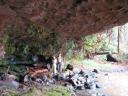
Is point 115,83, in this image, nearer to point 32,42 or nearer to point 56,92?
point 56,92

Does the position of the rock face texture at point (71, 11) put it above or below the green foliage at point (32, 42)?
above

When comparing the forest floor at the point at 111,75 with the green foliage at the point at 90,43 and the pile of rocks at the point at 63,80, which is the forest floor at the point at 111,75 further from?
the green foliage at the point at 90,43

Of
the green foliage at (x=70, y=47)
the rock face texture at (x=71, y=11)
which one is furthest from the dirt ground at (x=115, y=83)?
the rock face texture at (x=71, y=11)

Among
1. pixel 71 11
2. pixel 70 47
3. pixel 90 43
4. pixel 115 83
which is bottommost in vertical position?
pixel 115 83

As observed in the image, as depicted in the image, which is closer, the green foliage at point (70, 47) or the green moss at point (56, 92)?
the green moss at point (56, 92)

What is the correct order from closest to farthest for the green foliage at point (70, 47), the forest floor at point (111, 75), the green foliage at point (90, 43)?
the forest floor at point (111, 75), the green foliage at point (70, 47), the green foliage at point (90, 43)

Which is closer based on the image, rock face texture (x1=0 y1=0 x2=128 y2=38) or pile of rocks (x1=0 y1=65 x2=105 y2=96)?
rock face texture (x1=0 y1=0 x2=128 y2=38)

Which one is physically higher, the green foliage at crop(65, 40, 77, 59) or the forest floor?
the green foliage at crop(65, 40, 77, 59)

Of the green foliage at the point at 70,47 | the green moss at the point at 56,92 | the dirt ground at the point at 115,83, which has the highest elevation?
the green foliage at the point at 70,47

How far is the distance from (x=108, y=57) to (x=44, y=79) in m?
7.07

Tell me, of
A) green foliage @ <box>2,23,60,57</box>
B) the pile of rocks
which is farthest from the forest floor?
green foliage @ <box>2,23,60,57</box>

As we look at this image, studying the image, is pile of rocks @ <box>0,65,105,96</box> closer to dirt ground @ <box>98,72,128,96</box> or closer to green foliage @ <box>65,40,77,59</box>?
dirt ground @ <box>98,72,128,96</box>

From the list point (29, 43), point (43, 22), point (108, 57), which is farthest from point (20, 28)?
point (108, 57)

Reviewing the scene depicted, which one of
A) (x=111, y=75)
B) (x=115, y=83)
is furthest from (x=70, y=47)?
(x=111, y=75)
